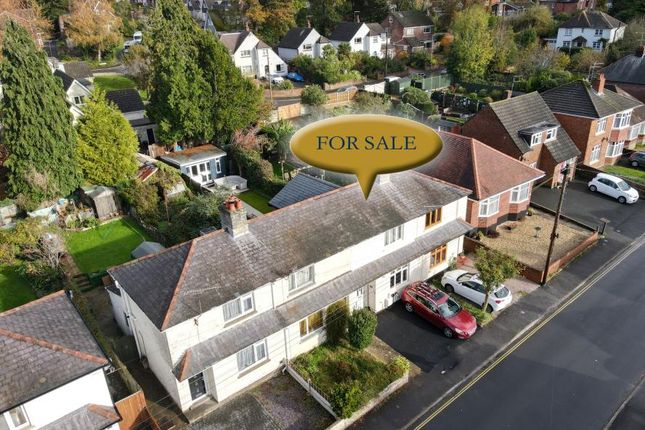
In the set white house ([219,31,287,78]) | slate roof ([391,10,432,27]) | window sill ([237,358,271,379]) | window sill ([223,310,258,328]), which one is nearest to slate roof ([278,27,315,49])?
white house ([219,31,287,78])

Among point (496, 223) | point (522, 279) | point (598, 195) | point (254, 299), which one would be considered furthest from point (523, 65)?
point (254, 299)

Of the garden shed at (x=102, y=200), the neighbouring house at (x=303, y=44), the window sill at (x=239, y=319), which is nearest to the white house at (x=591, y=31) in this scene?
the neighbouring house at (x=303, y=44)

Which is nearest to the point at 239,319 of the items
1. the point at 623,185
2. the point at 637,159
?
the point at 623,185

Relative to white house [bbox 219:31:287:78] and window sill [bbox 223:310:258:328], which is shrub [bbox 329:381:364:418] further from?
white house [bbox 219:31:287:78]

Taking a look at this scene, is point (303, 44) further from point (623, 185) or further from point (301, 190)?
point (301, 190)

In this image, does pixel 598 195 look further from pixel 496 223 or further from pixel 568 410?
pixel 568 410

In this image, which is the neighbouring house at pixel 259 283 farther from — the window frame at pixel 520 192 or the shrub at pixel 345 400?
the window frame at pixel 520 192
